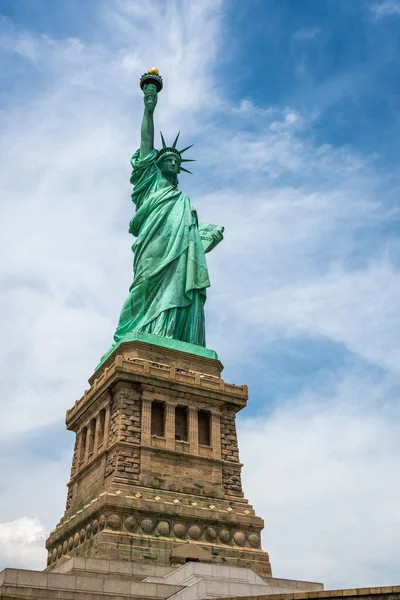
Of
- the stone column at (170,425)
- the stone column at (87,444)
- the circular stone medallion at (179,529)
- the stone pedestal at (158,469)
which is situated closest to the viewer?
the stone pedestal at (158,469)

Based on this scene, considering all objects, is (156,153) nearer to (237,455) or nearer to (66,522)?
(237,455)

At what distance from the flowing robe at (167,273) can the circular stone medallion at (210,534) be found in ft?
28.1

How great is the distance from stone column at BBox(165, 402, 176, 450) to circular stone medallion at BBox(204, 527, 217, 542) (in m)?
3.29

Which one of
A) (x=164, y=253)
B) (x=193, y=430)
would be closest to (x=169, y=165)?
(x=164, y=253)

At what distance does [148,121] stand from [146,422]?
A: 17166 mm

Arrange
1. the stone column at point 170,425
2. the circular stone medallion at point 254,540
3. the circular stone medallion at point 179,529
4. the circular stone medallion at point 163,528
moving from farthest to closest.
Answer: the stone column at point 170,425
the circular stone medallion at point 254,540
the circular stone medallion at point 179,529
the circular stone medallion at point 163,528

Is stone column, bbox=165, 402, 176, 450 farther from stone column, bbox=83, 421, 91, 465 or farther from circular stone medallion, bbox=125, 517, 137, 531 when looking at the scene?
stone column, bbox=83, 421, 91, 465

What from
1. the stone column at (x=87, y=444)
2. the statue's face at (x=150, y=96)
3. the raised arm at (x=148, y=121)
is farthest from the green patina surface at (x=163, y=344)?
the statue's face at (x=150, y=96)

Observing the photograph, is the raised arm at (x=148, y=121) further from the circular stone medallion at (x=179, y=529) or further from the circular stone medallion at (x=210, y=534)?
the circular stone medallion at (x=210, y=534)

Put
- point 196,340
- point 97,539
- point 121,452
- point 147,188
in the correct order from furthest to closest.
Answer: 1. point 147,188
2. point 196,340
3. point 121,452
4. point 97,539

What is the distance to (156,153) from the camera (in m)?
36.8

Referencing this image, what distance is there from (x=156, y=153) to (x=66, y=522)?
18585 millimetres

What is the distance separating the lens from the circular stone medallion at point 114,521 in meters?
24.5

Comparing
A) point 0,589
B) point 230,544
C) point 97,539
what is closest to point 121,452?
point 97,539
